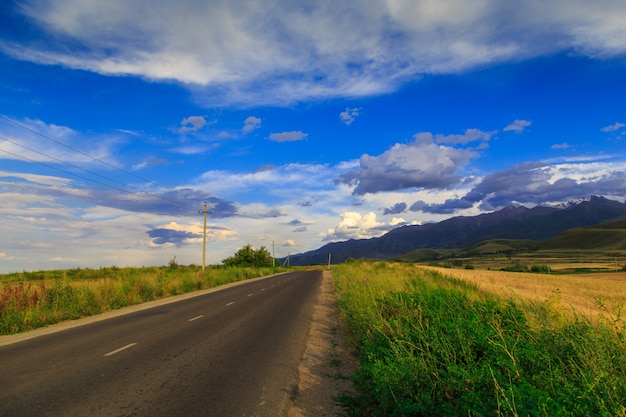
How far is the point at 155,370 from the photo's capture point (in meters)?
7.01

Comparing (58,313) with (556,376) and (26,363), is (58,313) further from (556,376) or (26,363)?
(556,376)

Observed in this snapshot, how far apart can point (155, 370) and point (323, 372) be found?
10.1 feet

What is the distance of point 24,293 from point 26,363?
9433 millimetres

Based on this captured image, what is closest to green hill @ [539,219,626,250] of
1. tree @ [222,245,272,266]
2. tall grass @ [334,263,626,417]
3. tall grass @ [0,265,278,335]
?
tree @ [222,245,272,266]

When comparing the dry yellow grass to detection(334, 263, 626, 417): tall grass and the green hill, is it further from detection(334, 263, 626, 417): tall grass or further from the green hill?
the green hill

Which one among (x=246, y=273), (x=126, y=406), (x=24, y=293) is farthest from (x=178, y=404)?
(x=246, y=273)

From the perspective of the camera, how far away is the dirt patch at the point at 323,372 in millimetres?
5332

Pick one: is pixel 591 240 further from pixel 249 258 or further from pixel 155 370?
pixel 155 370

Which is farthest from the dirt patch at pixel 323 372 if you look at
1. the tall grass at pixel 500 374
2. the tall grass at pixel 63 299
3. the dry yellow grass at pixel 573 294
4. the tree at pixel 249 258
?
the tree at pixel 249 258

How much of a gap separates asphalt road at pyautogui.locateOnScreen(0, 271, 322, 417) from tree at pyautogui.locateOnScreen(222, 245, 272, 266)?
258 feet

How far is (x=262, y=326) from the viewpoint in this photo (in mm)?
12078

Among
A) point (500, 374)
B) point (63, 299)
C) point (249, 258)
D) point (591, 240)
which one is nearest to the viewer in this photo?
point (500, 374)

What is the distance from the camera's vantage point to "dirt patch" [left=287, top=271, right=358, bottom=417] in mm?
5332

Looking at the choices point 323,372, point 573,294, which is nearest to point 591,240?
point 573,294
